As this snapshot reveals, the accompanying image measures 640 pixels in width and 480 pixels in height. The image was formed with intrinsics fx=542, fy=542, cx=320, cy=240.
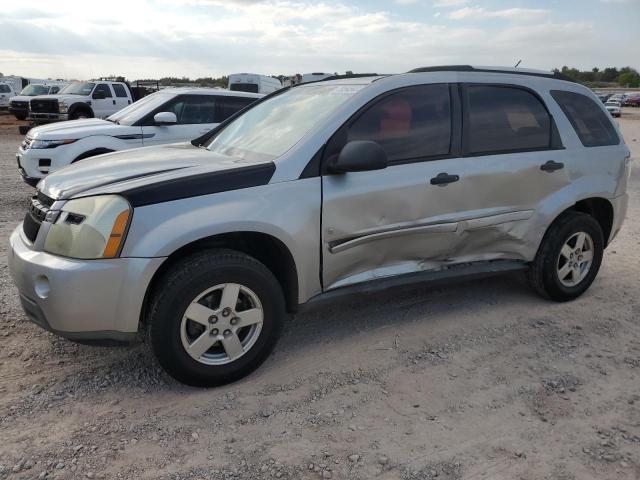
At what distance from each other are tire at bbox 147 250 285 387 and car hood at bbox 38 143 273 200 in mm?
507

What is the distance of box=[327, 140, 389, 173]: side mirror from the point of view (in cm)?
319

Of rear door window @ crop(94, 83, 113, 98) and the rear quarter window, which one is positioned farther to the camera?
rear door window @ crop(94, 83, 113, 98)

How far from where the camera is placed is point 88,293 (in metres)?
2.78

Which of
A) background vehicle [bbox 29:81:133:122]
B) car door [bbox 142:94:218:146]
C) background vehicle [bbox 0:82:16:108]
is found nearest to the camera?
car door [bbox 142:94:218:146]

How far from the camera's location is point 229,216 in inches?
118

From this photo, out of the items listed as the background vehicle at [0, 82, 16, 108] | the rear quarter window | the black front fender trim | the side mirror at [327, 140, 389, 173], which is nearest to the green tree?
the background vehicle at [0, 82, 16, 108]

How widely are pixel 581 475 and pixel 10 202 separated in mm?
8160

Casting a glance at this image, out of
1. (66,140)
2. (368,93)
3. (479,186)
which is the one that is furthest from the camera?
(66,140)

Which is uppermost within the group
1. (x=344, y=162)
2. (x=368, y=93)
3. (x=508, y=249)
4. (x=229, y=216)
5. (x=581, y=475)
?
(x=368, y=93)

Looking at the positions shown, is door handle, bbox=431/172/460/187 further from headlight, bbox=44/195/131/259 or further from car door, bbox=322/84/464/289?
headlight, bbox=44/195/131/259

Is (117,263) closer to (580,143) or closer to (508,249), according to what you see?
(508,249)

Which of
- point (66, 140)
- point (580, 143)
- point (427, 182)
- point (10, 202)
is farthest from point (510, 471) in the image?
point (10, 202)

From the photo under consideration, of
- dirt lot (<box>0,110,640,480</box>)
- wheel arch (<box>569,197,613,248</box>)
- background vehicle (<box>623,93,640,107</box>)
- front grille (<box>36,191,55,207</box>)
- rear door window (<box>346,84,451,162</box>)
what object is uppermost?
background vehicle (<box>623,93,640,107</box>)

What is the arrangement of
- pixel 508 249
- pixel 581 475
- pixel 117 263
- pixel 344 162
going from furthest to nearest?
1. pixel 508 249
2. pixel 344 162
3. pixel 117 263
4. pixel 581 475
